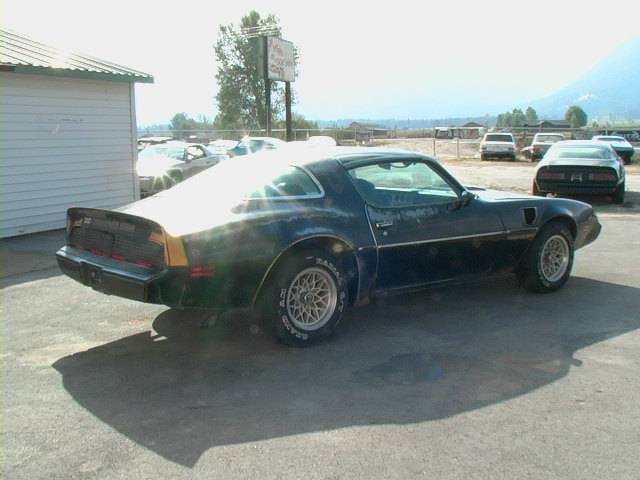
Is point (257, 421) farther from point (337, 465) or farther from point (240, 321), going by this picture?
point (240, 321)

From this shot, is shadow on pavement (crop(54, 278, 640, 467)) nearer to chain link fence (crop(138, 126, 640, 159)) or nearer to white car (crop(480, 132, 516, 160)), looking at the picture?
white car (crop(480, 132, 516, 160))

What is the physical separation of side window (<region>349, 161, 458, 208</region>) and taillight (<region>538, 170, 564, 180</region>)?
31.5 feet

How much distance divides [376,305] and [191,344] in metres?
1.87

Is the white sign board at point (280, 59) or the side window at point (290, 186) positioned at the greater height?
the white sign board at point (280, 59)

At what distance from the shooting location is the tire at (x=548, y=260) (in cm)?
638

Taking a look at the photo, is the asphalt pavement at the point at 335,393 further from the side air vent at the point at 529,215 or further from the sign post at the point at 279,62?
the sign post at the point at 279,62

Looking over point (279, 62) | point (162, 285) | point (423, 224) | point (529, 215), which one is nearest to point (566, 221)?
point (529, 215)

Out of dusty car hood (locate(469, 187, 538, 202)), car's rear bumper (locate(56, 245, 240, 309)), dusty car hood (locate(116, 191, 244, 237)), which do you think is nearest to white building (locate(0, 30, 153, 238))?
dusty car hood (locate(116, 191, 244, 237))

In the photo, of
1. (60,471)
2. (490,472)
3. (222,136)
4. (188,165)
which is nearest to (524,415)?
(490,472)

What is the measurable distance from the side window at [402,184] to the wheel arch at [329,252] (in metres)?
0.54

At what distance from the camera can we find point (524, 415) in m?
3.78

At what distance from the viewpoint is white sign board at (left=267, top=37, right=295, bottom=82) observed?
2594cm

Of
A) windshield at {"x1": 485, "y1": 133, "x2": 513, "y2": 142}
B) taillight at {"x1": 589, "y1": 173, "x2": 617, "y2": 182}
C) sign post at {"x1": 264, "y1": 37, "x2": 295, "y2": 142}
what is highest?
sign post at {"x1": 264, "y1": 37, "x2": 295, "y2": 142}

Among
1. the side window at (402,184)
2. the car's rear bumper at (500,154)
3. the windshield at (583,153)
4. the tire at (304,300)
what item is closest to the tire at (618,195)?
the windshield at (583,153)
